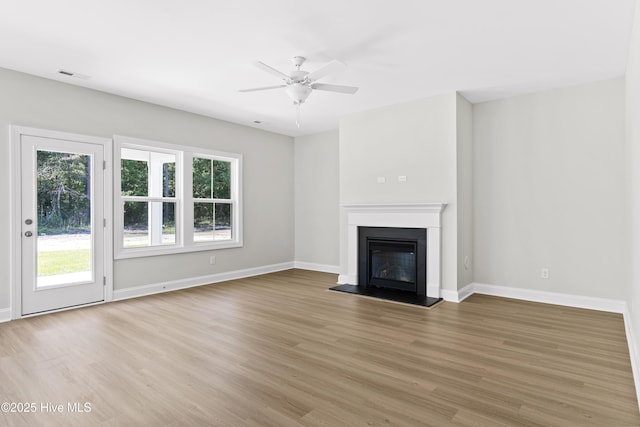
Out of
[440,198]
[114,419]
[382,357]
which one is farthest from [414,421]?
[440,198]

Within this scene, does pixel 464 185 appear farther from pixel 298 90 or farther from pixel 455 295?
pixel 298 90

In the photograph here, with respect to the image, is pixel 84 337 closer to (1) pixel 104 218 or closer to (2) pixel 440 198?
(1) pixel 104 218

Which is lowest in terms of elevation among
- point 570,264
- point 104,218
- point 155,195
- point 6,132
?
point 570,264

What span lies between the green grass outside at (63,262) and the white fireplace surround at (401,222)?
3.53 meters

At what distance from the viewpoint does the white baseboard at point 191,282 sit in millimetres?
4793

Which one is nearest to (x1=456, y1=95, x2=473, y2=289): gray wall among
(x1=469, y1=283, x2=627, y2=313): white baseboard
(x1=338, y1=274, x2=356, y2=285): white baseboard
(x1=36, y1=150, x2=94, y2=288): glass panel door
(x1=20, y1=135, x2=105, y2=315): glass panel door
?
(x1=469, y1=283, x2=627, y2=313): white baseboard

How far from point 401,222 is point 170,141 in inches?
142

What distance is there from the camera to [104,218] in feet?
15.0

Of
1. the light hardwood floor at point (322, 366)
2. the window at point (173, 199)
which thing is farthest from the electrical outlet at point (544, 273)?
the window at point (173, 199)

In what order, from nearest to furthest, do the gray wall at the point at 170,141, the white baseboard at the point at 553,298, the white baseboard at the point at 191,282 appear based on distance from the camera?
1. the gray wall at the point at 170,141
2. the white baseboard at the point at 553,298
3. the white baseboard at the point at 191,282

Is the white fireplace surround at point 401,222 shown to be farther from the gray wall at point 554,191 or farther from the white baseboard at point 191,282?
the white baseboard at point 191,282

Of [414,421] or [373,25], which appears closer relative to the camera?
[414,421]

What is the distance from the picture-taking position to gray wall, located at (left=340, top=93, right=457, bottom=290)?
15.2 feet

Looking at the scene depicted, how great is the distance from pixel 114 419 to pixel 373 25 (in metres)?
3.29
